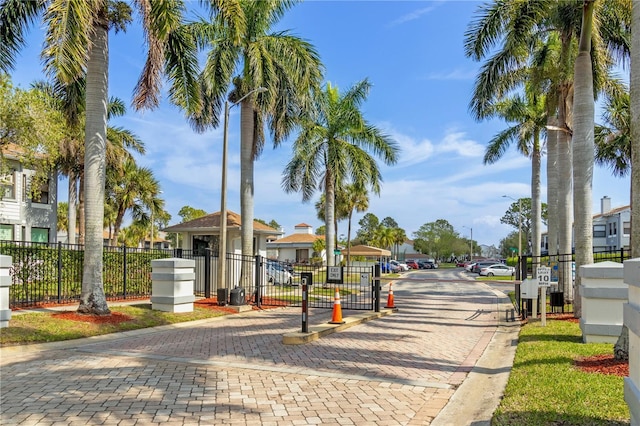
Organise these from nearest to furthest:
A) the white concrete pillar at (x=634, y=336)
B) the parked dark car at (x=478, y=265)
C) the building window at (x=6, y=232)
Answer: the white concrete pillar at (x=634, y=336)
the building window at (x=6, y=232)
the parked dark car at (x=478, y=265)

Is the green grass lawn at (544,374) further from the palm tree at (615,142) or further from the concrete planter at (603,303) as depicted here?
the palm tree at (615,142)

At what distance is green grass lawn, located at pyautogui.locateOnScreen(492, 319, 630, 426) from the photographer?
191 inches

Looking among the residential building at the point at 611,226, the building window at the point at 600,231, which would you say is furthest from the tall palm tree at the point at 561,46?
the building window at the point at 600,231

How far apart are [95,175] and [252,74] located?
7289 millimetres

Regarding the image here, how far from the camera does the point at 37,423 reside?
→ 5180 mm

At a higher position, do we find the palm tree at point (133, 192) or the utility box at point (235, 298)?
the palm tree at point (133, 192)

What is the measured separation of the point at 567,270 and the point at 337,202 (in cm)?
3522

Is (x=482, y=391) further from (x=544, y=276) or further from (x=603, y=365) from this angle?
(x=544, y=276)

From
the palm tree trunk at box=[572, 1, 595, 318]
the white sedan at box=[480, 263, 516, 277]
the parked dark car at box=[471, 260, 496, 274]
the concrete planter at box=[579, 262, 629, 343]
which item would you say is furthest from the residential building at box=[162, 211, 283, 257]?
the parked dark car at box=[471, 260, 496, 274]

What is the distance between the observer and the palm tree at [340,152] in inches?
1035

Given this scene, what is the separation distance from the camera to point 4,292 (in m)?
10.2

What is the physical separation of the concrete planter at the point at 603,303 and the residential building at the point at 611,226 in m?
48.5

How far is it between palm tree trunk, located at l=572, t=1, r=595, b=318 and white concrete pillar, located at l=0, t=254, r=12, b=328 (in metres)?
13.1

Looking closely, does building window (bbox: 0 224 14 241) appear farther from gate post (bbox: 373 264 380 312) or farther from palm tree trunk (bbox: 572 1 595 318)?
palm tree trunk (bbox: 572 1 595 318)
